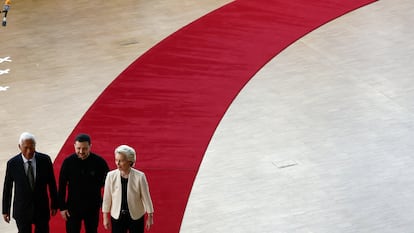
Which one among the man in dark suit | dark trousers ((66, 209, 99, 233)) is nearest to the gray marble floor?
the man in dark suit

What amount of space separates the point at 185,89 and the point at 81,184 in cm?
333

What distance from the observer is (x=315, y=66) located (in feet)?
32.9

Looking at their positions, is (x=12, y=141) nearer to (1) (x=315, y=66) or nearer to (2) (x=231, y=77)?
(2) (x=231, y=77)

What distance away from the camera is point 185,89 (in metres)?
9.45

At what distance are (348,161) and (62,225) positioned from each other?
2.78m

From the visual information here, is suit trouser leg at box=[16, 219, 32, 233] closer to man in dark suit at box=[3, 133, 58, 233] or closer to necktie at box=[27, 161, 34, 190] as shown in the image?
man in dark suit at box=[3, 133, 58, 233]

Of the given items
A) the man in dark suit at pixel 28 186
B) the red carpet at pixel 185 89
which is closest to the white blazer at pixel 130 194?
the man in dark suit at pixel 28 186

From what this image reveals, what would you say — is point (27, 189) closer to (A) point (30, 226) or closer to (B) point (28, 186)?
(B) point (28, 186)

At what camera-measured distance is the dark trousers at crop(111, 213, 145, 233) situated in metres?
6.23

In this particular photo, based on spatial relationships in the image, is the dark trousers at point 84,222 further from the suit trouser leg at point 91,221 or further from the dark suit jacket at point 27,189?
the dark suit jacket at point 27,189

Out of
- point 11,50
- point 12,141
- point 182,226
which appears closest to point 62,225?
point 182,226

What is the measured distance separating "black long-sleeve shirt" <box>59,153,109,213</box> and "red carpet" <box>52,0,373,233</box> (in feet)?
2.38

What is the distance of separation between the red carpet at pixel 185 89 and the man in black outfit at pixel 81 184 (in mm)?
657

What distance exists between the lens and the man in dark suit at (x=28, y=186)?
6.30 m
